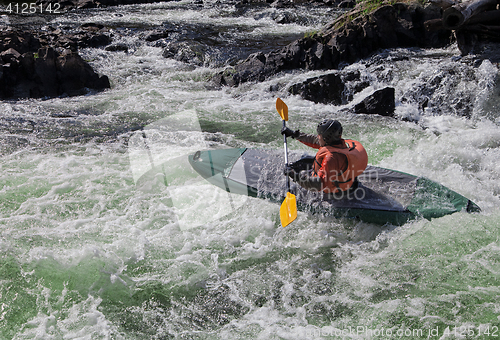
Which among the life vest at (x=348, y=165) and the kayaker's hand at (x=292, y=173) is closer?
the life vest at (x=348, y=165)

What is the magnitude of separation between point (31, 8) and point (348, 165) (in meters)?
17.9

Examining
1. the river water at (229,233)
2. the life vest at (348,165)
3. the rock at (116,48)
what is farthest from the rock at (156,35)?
the life vest at (348,165)

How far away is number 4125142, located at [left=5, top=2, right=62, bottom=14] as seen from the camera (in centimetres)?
1581

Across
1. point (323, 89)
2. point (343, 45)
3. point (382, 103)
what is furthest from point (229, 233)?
point (343, 45)

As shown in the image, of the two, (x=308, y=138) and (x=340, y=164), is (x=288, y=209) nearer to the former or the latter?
(x=340, y=164)

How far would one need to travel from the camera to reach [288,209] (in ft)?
12.9

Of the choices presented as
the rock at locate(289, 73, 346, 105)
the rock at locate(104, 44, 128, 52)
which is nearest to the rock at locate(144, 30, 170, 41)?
the rock at locate(104, 44, 128, 52)

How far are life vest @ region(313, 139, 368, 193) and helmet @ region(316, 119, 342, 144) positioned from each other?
80 mm

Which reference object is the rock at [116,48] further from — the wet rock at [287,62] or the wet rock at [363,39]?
the wet rock at [363,39]

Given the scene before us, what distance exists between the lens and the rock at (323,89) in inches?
301

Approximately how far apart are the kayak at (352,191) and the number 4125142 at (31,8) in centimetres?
1476

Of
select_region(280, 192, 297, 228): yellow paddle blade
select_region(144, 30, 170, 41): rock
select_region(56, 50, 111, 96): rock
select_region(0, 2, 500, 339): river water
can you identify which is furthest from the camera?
select_region(144, 30, 170, 41): rock

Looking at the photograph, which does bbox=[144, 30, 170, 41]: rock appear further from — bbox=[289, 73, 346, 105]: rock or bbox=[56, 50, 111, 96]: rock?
bbox=[289, 73, 346, 105]: rock

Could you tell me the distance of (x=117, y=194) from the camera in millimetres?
4957
